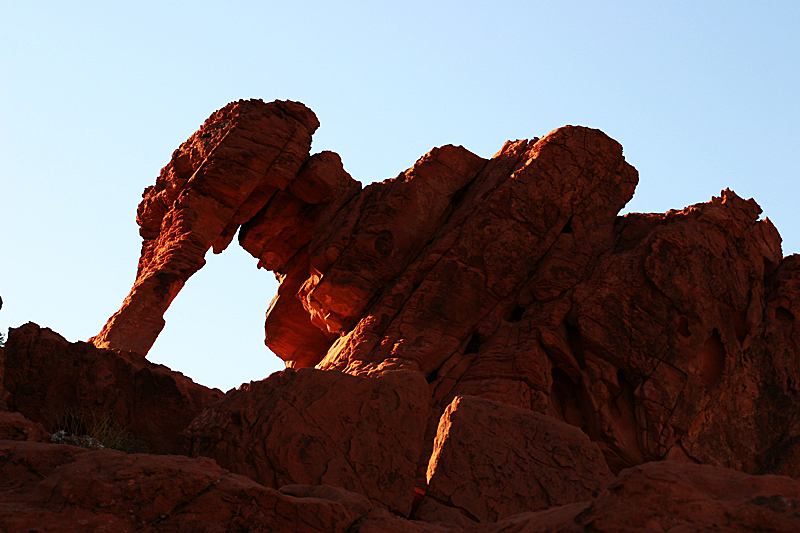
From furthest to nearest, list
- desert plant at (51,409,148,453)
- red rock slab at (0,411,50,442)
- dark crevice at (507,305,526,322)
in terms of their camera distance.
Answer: dark crevice at (507,305,526,322), desert plant at (51,409,148,453), red rock slab at (0,411,50,442)

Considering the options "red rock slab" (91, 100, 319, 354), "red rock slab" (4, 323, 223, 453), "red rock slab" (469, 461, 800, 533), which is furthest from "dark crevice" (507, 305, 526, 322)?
"red rock slab" (469, 461, 800, 533)

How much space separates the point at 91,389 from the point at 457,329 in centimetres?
862

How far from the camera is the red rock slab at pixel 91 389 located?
1260 cm

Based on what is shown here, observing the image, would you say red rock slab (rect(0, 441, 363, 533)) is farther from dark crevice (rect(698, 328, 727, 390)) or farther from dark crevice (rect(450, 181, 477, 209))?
dark crevice (rect(450, 181, 477, 209))

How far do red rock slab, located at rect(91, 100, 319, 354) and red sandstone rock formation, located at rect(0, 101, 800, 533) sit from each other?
5cm

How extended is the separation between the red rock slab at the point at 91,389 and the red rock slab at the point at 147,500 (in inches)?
246

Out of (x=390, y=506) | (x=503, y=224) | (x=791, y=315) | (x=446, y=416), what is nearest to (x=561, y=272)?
(x=503, y=224)

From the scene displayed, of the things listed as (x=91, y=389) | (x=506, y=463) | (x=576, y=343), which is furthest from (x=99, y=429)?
(x=576, y=343)

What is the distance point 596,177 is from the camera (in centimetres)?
2062

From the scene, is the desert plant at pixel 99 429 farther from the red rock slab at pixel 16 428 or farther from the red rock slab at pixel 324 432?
the red rock slab at pixel 16 428

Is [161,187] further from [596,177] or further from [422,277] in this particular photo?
[596,177]

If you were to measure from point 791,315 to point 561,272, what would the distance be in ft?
18.7

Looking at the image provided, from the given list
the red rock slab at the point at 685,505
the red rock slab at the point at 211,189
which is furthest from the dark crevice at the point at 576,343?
the red rock slab at the point at 685,505

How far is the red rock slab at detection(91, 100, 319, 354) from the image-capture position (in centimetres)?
1919
